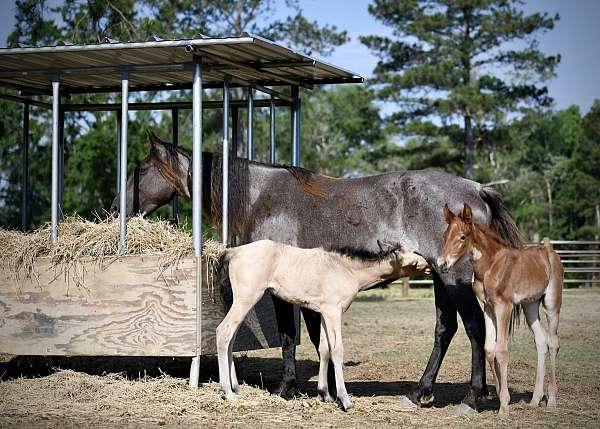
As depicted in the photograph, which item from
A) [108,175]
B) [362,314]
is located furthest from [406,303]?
[108,175]

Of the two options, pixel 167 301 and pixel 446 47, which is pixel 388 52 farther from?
pixel 167 301

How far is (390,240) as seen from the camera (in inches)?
318

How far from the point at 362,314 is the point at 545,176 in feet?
114

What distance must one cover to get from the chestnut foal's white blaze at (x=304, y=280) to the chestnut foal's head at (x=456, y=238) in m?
0.48

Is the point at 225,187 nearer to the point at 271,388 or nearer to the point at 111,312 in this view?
the point at 111,312

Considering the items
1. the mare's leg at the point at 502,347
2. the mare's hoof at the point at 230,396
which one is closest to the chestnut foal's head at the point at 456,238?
the mare's leg at the point at 502,347

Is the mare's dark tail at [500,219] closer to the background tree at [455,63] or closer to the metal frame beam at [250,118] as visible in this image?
the metal frame beam at [250,118]

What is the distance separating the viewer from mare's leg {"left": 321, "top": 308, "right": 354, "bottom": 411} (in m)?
7.36

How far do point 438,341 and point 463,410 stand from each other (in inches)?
34.8

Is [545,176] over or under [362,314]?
over

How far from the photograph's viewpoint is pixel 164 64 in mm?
8734

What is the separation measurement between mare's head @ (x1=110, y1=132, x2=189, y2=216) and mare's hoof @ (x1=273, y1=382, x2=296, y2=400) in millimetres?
2422

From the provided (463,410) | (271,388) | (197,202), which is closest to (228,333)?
(197,202)

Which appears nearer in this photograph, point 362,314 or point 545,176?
point 362,314
